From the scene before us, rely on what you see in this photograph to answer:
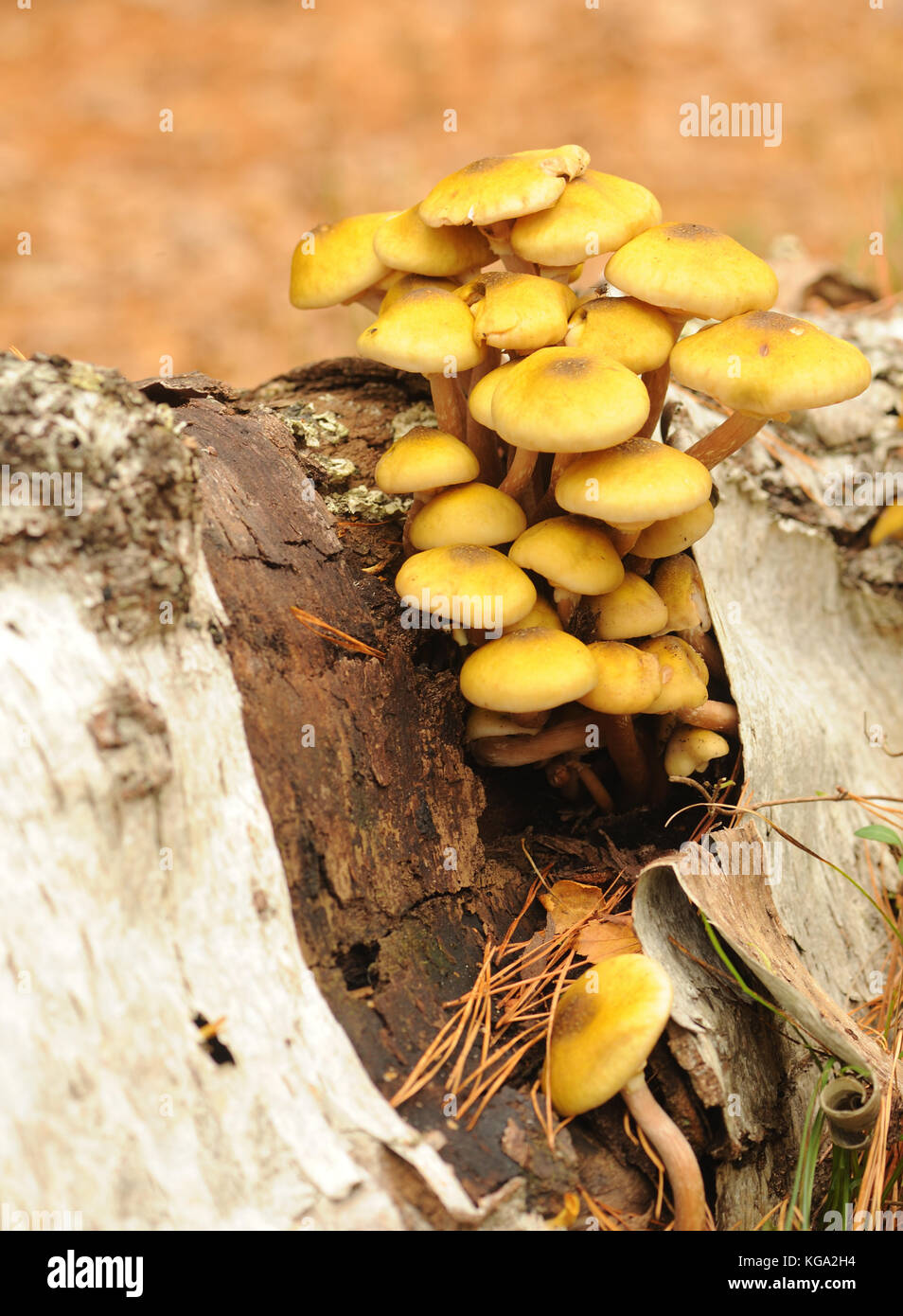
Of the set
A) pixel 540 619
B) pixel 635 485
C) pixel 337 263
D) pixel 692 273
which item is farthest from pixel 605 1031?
pixel 337 263

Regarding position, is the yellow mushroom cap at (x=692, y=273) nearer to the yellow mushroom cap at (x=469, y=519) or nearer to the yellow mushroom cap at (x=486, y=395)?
the yellow mushroom cap at (x=486, y=395)

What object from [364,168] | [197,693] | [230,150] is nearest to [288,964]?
[197,693]

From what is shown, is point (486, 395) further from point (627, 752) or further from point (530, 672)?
point (627, 752)

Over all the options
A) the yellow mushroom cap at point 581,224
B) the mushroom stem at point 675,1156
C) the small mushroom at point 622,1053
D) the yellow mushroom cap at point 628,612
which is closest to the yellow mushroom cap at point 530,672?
the yellow mushroom cap at point 628,612

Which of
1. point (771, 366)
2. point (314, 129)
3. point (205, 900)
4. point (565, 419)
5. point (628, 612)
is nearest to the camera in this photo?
point (205, 900)

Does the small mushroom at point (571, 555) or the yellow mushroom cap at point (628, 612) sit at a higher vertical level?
the small mushroom at point (571, 555)

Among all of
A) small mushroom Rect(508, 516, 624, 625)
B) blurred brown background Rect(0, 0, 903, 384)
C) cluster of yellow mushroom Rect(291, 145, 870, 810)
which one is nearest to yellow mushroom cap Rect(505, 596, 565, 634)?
cluster of yellow mushroom Rect(291, 145, 870, 810)
